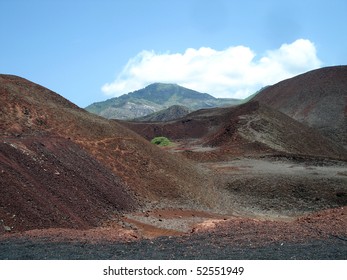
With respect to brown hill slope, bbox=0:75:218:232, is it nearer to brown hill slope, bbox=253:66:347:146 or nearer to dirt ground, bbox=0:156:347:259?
dirt ground, bbox=0:156:347:259

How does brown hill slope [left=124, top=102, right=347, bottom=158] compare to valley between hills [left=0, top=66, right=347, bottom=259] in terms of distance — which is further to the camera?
brown hill slope [left=124, top=102, right=347, bottom=158]

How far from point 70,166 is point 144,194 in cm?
446

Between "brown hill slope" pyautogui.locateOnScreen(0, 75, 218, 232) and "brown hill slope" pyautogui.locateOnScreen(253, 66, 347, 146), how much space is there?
42.4 metres

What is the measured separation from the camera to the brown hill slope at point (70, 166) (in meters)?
14.8

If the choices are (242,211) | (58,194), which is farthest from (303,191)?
(58,194)

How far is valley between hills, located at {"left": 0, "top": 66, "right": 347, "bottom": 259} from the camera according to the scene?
29.5 feet

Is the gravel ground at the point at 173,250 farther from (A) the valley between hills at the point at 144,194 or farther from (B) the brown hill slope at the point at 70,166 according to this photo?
(B) the brown hill slope at the point at 70,166

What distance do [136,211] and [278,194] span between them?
386 inches

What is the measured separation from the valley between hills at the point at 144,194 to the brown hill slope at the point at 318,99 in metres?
24.1

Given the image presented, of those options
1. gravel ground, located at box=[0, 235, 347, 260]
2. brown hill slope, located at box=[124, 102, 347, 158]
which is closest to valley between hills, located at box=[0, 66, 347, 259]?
gravel ground, located at box=[0, 235, 347, 260]

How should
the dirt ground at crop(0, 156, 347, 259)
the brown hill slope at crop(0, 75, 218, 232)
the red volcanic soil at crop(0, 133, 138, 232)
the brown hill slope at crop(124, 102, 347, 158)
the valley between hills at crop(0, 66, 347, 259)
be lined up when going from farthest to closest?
the brown hill slope at crop(124, 102, 347, 158) < the brown hill slope at crop(0, 75, 218, 232) < the red volcanic soil at crop(0, 133, 138, 232) < the valley between hills at crop(0, 66, 347, 259) < the dirt ground at crop(0, 156, 347, 259)

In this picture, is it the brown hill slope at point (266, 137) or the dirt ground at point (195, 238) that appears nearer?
the dirt ground at point (195, 238)

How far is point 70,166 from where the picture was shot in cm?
1888

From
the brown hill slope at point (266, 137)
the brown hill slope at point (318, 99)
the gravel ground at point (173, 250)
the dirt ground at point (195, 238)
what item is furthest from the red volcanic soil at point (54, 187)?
the brown hill slope at point (318, 99)
